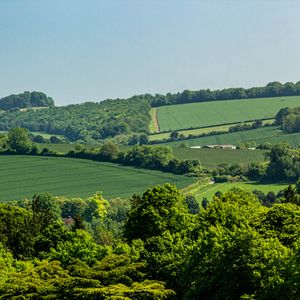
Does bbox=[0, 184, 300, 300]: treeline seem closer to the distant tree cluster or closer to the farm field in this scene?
the farm field

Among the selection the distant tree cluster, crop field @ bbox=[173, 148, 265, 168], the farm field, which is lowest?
the farm field

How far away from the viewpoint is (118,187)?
552ft

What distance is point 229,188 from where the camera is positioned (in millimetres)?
162125

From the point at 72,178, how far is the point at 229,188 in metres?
35.6

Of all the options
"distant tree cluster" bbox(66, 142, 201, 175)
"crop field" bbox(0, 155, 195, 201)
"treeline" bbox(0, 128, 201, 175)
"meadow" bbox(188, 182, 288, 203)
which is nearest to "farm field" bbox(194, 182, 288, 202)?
"meadow" bbox(188, 182, 288, 203)

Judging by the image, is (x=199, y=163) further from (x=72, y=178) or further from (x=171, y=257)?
(x=171, y=257)

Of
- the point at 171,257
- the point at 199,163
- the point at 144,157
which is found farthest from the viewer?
the point at 144,157

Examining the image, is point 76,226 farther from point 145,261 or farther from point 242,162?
point 242,162

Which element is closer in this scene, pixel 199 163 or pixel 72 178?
pixel 72 178

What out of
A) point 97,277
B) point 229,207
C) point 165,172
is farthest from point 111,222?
point 97,277

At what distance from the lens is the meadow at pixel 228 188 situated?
15768cm

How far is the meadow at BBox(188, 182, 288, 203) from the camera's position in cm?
15768

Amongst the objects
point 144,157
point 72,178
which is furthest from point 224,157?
point 72,178

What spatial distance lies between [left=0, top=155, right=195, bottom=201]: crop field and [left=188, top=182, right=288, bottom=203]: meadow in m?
4.29
